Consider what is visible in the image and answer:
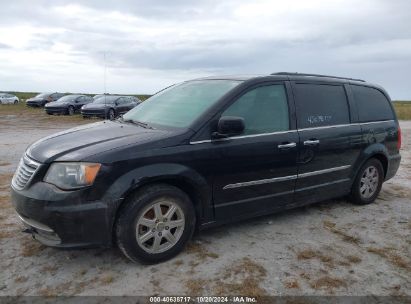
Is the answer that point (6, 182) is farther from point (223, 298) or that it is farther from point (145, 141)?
point (223, 298)

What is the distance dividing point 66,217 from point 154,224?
0.77 metres

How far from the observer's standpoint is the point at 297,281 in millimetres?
3457

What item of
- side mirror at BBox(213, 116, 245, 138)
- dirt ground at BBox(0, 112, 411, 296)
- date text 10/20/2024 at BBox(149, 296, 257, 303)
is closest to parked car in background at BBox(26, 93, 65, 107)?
dirt ground at BBox(0, 112, 411, 296)

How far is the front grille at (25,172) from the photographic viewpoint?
141 inches

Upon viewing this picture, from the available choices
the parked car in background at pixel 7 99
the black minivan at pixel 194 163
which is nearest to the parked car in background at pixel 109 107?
the black minivan at pixel 194 163

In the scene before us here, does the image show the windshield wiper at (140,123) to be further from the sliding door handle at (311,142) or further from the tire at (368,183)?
the tire at (368,183)

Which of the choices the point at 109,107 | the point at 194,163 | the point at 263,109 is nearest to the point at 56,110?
the point at 109,107

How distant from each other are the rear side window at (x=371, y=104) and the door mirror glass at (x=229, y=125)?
Result: 239cm

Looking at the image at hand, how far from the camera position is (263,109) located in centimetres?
444

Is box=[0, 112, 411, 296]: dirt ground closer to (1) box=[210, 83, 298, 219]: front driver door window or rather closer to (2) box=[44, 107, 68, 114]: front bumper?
(1) box=[210, 83, 298, 219]: front driver door window

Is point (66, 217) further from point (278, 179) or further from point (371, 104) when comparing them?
point (371, 104)

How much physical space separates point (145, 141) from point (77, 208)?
822 millimetres

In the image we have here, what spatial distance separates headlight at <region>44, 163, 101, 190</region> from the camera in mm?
3354

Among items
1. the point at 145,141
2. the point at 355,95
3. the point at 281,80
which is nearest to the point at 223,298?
the point at 145,141
